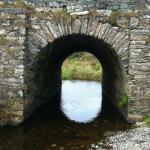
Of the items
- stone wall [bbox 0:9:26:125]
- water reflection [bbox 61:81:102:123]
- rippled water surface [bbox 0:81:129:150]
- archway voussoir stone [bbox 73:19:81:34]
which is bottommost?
water reflection [bbox 61:81:102:123]

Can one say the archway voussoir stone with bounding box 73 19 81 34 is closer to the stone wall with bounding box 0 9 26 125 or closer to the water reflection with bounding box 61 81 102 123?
the stone wall with bounding box 0 9 26 125

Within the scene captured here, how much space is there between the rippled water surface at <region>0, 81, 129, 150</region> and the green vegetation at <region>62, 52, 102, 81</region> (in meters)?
10.1

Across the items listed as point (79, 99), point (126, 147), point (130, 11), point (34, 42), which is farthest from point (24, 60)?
point (79, 99)

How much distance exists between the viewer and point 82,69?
2947cm

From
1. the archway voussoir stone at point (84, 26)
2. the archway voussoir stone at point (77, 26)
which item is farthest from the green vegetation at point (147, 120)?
the archway voussoir stone at point (77, 26)

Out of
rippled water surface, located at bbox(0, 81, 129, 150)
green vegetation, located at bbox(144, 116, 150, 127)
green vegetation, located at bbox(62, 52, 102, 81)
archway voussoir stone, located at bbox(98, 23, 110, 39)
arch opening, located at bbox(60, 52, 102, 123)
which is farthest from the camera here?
green vegetation, located at bbox(62, 52, 102, 81)

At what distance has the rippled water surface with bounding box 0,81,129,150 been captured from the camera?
967 cm

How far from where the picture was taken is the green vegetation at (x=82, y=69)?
2759 cm

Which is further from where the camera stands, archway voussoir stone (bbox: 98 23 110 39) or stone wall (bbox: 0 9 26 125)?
archway voussoir stone (bbox: 98 23 110 39)

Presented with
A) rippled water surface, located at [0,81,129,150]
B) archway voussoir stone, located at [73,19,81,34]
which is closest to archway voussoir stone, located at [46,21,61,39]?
archway voussoir stone, located at [73,19,81,34]

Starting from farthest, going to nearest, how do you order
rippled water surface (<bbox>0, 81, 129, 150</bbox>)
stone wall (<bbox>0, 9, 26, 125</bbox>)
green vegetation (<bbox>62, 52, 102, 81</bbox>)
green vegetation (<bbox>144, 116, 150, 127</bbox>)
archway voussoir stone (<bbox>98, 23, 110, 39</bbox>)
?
green vegetation (<bbox>62, 52, 102, 81</bbox>), archway voussoir stone (<bbox>98, 23, 110, 39</bbox>), stone wall (<bbox>0, 9, 26, 125</bbox>), green vegetation (<bbox>144, 116, 150, 127</bbox>), rippled water surface (<bbox>0, 81, 129, 150</bbox>)

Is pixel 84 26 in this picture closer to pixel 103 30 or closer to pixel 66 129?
pixel 103 30

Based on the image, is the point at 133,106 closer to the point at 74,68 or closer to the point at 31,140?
the point at 31,140

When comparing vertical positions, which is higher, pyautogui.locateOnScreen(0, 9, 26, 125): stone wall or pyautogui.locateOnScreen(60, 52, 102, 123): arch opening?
pyautogui.locateOnScreen(0, 9, 26, 125): stone wall
